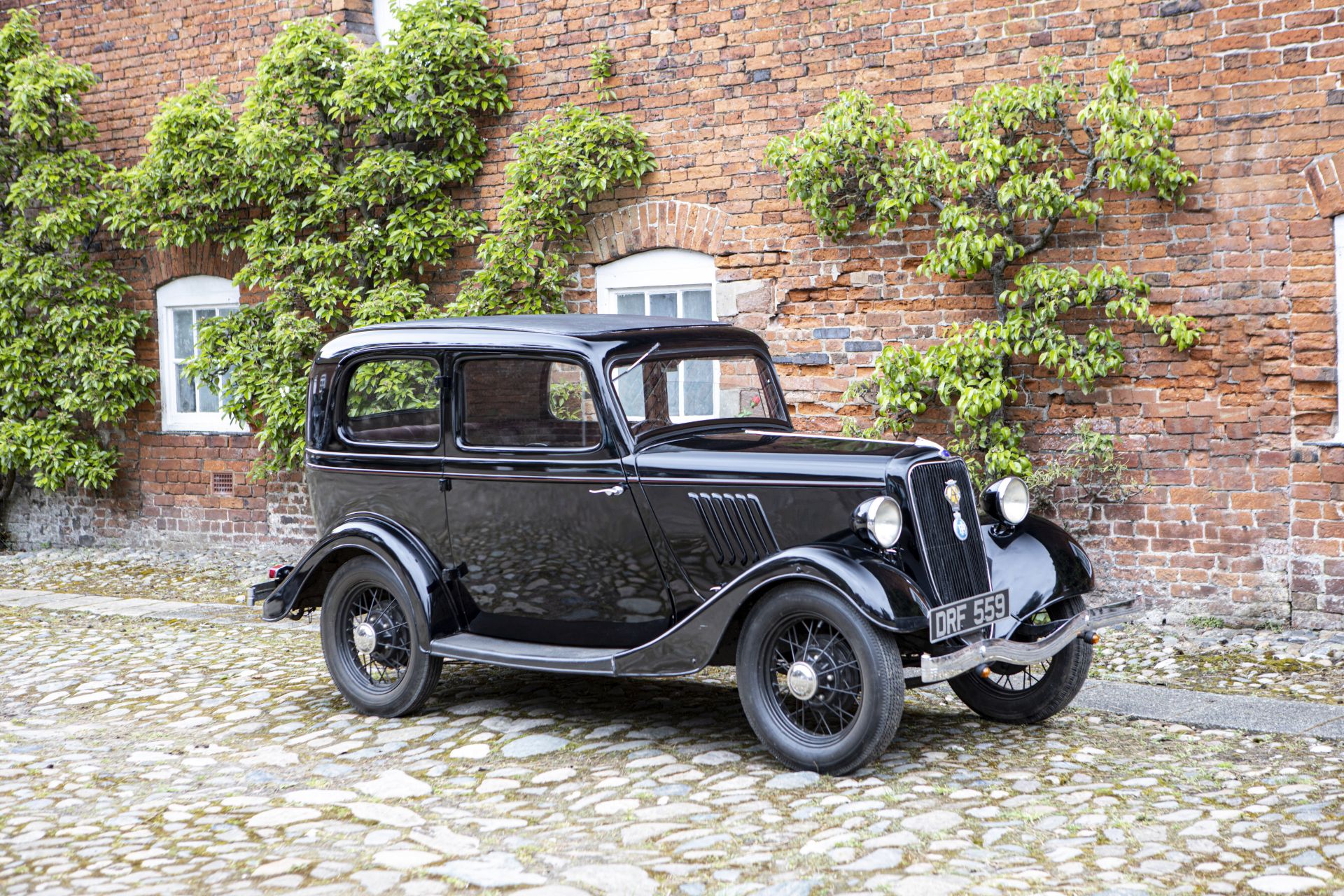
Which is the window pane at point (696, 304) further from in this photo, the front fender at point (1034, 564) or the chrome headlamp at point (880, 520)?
the chrome headlamp at point (880, 520)

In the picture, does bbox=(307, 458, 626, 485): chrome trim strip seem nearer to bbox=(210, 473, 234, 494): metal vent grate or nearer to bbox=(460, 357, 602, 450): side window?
bbox=(460, 357, 602, 450): side window

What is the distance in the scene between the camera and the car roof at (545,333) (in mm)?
5453

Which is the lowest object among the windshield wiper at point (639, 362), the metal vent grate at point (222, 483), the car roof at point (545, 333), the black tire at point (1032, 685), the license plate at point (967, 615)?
the black tire at point (1032, 685)

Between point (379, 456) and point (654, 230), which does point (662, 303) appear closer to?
point (654, 230)

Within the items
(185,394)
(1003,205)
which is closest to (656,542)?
(1003,205)

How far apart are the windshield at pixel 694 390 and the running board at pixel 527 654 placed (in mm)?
913

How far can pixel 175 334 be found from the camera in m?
11.6

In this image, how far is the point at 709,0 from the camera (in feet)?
29.0

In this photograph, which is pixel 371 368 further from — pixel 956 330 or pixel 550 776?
pixel 956 330

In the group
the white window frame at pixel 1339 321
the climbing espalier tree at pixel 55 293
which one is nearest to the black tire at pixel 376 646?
the white window frame at pixel 1339 321

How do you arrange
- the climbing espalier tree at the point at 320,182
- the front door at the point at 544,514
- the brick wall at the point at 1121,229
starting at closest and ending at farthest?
the front door at the point at 544,514
the brick wall at the point at 1121,229
the climbing espalier tree at the point at 320,182

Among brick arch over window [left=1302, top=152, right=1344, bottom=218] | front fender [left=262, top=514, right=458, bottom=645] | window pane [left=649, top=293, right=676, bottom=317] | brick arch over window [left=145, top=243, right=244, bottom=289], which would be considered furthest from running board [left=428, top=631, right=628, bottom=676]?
brick arch over window [left=145, top=243, right=244, bottom=289]

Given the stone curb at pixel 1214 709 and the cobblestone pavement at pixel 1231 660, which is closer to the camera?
the stone curb at pixel 1214 709

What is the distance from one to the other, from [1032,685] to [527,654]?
207 centimetres
